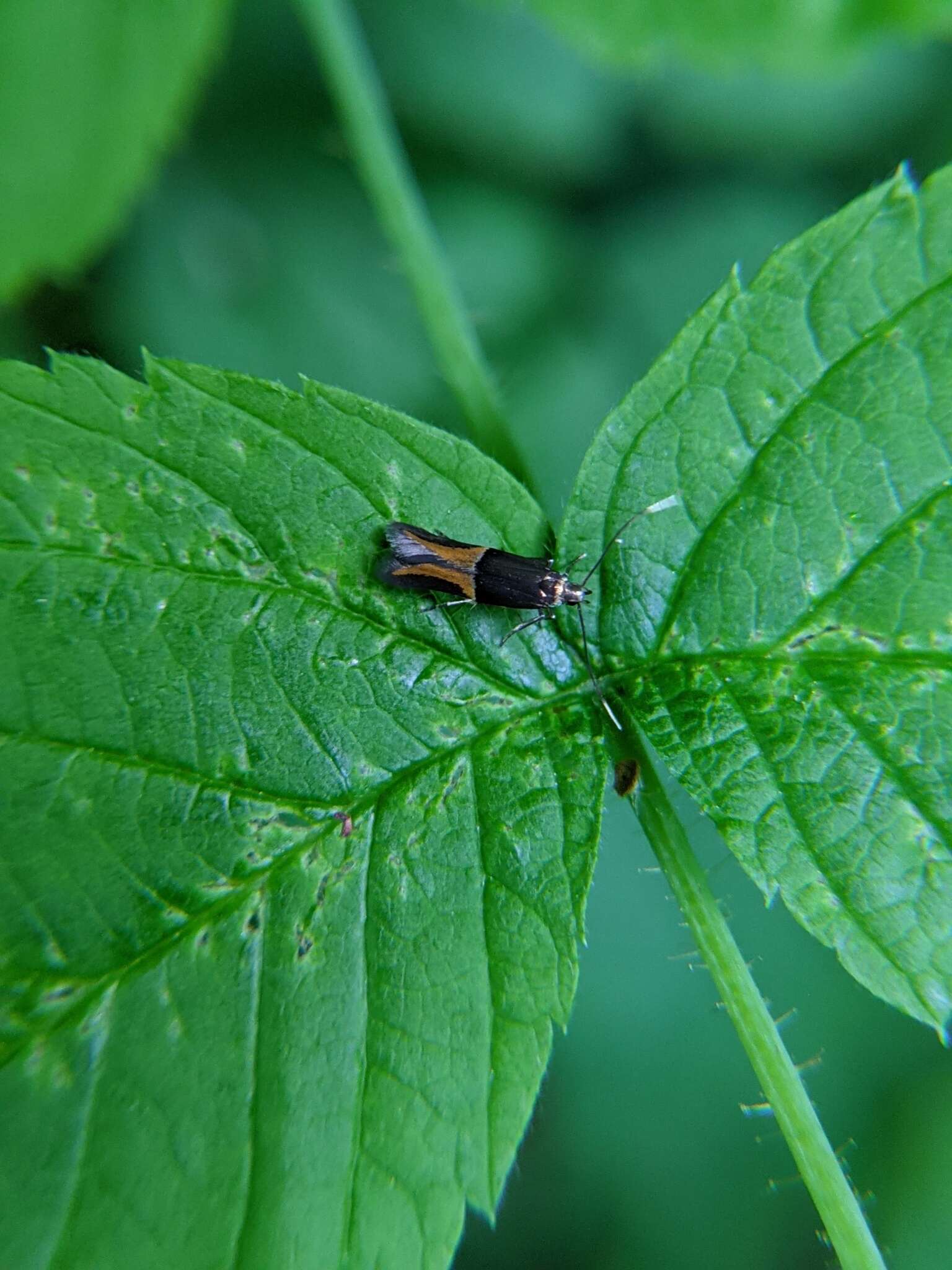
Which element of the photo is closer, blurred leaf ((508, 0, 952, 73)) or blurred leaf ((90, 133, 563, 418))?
blurred leaf ((508, 0, 952, 73))

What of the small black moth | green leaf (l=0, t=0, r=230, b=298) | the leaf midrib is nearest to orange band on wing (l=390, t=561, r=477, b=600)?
the small black moth

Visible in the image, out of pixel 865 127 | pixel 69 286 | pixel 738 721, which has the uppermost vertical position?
pixel 69 286

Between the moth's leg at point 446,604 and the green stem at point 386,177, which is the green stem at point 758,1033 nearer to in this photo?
the moth's leg at point 446,604

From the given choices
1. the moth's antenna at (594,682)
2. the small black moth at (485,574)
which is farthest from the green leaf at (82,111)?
the moth's antenna at (594,682)

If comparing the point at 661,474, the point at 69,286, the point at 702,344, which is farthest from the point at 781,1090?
the point at 69,286

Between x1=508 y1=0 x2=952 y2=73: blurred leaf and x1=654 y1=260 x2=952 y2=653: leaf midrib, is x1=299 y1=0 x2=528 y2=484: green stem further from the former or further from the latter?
x1=654 y1=260 x2=952 y2=653: leaf midrib

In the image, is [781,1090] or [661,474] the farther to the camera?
[661,474]

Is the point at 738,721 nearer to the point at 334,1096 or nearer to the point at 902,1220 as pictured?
the point at 334,1096
